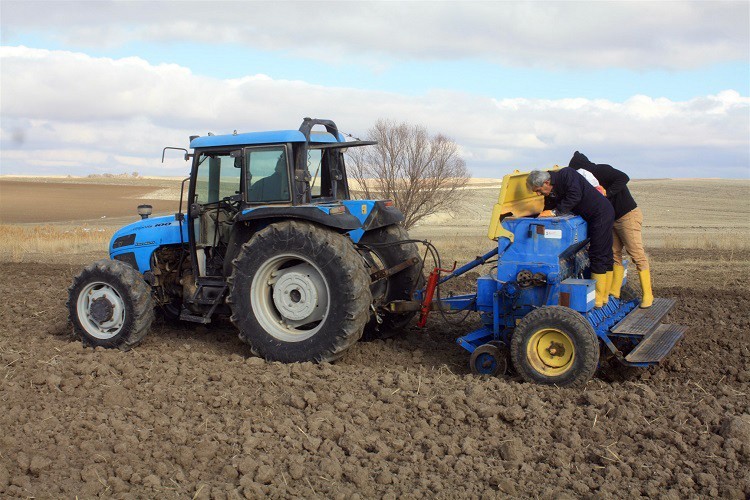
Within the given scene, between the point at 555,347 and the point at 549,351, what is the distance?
0.06m

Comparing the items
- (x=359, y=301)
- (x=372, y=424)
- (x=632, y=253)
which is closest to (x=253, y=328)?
(x=359, y=301)

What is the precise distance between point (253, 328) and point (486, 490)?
136 inches

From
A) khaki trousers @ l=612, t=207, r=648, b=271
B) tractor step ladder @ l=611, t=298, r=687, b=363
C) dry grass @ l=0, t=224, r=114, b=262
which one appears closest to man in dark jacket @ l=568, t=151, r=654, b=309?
khaki trousers @ l=612, t=207, r=648, b=271

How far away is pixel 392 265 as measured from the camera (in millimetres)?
8125

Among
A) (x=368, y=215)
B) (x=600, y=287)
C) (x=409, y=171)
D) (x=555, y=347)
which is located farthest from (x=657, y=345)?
(x=409, y=171)

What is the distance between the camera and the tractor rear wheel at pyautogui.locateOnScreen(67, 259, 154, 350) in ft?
25.7

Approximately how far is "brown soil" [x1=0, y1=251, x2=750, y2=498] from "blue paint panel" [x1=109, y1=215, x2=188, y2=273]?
121cm

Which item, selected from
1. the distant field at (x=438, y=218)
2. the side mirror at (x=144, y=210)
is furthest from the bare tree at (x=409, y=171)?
the side mirror at (x=144, y=210)

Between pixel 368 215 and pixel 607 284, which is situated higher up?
pixel 368 215

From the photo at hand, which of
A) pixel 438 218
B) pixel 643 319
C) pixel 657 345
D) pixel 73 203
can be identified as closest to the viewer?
pixel 657 345

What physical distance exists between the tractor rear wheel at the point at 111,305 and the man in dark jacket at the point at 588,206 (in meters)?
4.11

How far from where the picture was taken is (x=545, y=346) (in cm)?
657

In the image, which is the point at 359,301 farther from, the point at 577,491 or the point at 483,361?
the point at 577,491

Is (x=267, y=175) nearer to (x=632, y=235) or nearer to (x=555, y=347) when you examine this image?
(x=555, y=347)
